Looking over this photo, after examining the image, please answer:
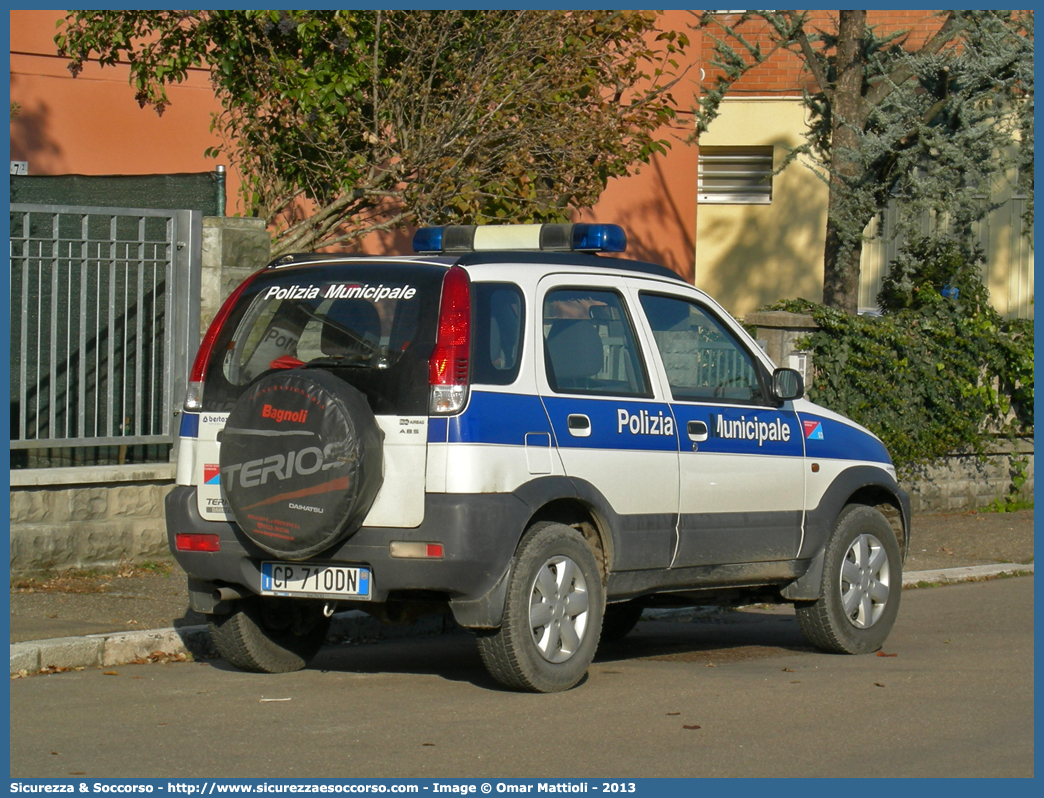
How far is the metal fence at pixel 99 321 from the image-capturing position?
9.65 meters

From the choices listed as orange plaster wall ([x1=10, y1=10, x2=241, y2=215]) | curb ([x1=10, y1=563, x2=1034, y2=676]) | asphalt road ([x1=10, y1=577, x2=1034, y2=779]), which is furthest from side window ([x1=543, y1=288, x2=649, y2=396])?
orange plaster wall ([x1=10, y1=10, x2=241, y2=215])

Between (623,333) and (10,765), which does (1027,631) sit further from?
(10,765)

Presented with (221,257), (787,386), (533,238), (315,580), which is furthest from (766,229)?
(315,580)

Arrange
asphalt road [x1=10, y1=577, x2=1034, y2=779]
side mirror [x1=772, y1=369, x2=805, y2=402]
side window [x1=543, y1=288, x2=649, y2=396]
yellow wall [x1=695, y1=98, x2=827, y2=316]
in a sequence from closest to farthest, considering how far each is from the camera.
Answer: asphalt road [x1=10, y1=577, x2=1034, y2=779] < side window [x1=543, y1=288, x2=649, y2=396] < side mirror [x1=772, y1=369, x2=805, y2=402] < yellow wall [x1=695, y1=98, x2=827, y2=316]

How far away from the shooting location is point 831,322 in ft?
46.2

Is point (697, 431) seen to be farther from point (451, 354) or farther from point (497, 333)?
point (451, 354)

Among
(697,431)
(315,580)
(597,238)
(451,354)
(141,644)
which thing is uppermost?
(597,238)

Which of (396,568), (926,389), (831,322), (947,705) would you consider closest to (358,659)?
(396,568)

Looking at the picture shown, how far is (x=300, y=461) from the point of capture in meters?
6.12

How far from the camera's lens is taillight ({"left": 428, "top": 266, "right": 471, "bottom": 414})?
612cm

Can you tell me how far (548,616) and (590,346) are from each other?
1286 millimetres

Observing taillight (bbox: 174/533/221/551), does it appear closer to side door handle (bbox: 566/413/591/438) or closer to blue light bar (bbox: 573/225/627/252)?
side door handle (bbox: 566/413/591/438)

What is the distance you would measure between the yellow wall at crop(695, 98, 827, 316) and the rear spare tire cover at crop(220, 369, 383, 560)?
17.9 meters

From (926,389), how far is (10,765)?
11409mm
